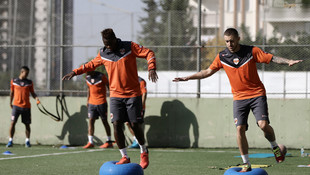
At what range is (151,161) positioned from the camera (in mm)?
11102

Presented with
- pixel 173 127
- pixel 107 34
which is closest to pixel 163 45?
pixel 173 127

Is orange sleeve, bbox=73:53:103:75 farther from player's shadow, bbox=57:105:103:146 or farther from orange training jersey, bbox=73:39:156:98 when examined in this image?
player's shadow, bbox=57:105:103:146

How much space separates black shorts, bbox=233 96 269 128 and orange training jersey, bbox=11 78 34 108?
8226 millimetres

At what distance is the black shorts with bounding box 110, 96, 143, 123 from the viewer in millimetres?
9086

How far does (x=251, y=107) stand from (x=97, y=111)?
6.81 metres

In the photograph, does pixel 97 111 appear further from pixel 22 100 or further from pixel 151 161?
pixel 151 161

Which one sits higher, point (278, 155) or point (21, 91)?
point (21, 91)

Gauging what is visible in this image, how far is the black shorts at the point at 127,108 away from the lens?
9.09 m

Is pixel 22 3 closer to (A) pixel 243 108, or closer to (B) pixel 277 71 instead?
(B) pixel 277 71

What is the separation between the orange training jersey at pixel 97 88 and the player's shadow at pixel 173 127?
4.27ft

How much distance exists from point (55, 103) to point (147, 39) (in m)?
15.9

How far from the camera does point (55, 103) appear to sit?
51.7 ft

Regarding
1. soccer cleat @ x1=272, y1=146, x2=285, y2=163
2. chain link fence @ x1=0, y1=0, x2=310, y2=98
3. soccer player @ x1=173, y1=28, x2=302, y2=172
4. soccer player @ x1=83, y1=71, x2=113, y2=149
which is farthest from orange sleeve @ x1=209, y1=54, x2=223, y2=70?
chain link fence @ x1=0, y1=0, x2=310, y2=98

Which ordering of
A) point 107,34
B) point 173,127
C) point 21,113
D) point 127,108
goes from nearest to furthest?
point 107,34, point 127,108, point 173,127, point 21,113
